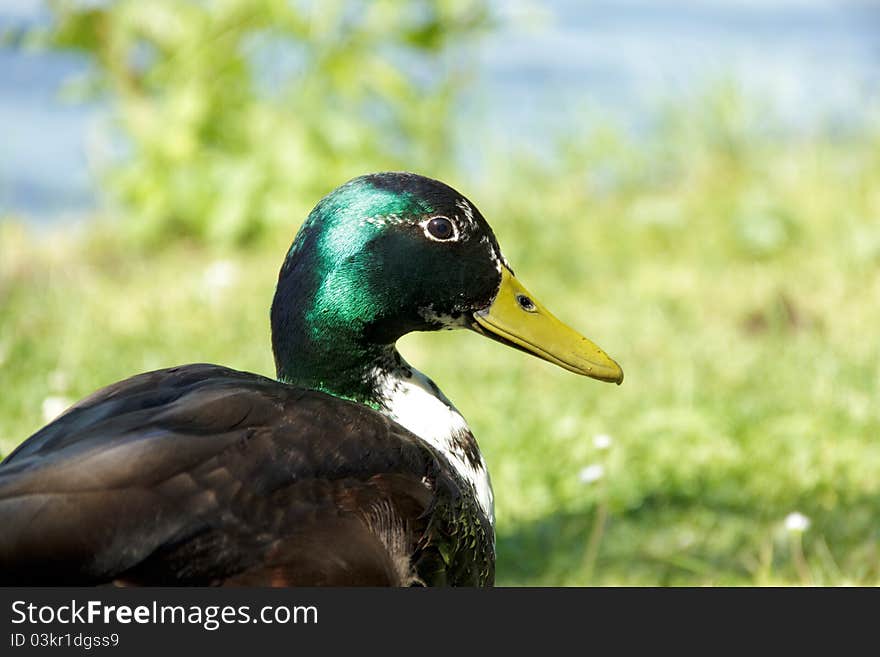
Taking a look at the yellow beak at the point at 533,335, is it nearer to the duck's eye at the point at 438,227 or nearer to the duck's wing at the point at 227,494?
the duck's eye at the point at 438,227

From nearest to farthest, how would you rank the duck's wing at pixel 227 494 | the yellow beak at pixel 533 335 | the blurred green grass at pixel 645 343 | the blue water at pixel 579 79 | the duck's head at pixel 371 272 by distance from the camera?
the duck's wing at pixel 227 494 → the duck's head at pixel 371 272 → the yellow beak at pixel 533 335 → the blurred green grass at pixel 645 343 → the blue water at pixel 579 79

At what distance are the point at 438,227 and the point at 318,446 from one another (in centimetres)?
58

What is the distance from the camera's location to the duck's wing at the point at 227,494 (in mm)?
1928

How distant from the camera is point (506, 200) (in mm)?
6258

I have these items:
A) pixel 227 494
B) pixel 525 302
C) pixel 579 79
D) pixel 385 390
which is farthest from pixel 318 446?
pixel 579 79

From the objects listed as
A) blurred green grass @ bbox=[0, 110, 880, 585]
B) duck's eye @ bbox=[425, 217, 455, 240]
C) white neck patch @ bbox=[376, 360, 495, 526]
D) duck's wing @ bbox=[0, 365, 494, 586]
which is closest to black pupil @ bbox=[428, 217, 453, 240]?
duck's eye @ bbox=[425, 217, 455, 240]

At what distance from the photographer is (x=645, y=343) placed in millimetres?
4938

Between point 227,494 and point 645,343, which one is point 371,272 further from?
point 645,343

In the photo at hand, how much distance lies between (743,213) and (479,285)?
3.47 m

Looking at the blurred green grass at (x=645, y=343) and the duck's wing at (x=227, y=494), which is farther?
the blurred green grass at (x=645, y=343)

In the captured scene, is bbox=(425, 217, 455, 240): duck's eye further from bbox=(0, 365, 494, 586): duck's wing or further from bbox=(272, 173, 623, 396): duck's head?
bbox=(0, 365, 494, 586): duck's wing

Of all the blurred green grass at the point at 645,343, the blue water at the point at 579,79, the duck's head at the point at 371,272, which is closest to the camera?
the duck's head at the point at 371,272

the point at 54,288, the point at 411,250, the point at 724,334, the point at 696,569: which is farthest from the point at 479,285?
the point at 54,288

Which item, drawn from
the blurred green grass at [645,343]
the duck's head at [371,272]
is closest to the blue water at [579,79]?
the blurred green grass at [645,343]
